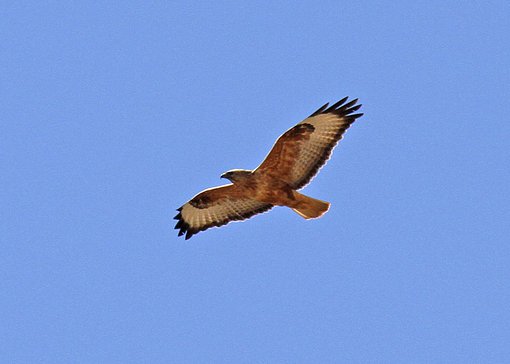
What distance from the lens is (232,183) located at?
14.6 meters

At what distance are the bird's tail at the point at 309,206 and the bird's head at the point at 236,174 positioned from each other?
0.81 m

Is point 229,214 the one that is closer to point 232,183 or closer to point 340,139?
point 232,183

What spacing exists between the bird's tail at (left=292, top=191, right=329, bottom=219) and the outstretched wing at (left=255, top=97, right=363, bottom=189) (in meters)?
0.37

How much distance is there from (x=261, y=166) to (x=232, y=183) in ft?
1.82

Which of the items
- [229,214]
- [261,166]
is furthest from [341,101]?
[229,214]

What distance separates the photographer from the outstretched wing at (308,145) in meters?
14.4

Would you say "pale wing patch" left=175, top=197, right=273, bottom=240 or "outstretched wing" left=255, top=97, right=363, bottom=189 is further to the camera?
"pale wing patch" left=175, top=197, right=273, bottom=240

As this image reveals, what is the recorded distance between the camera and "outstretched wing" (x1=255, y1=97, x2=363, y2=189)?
14.4m

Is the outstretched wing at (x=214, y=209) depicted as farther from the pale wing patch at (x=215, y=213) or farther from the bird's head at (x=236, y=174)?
the bird's head at (x=236, y=174)

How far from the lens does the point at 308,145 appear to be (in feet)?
47.9

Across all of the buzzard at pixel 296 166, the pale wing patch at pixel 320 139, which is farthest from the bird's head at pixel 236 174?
the pale wing patch at pixel 320 139

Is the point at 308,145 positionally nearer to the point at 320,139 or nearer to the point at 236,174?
the point at 320,139

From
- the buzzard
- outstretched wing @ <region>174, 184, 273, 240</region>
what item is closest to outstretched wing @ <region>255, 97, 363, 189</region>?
the buzzard

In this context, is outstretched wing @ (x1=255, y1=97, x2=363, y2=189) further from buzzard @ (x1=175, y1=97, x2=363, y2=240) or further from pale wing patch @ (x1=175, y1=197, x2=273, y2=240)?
pale wing patch @ (x1=175, y1=197, x2=273, y2=240)
